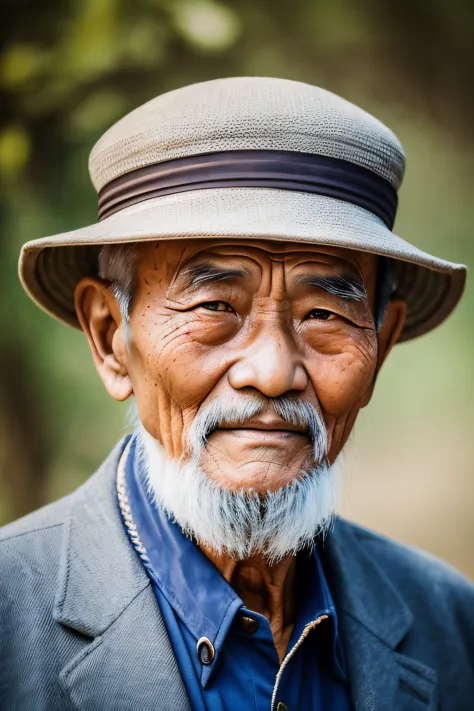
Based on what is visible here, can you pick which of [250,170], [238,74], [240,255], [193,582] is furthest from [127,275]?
[238,74]

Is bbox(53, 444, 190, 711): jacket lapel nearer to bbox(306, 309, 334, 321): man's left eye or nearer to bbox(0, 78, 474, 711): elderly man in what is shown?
bbox(0, 78, 474, 711): elderly man

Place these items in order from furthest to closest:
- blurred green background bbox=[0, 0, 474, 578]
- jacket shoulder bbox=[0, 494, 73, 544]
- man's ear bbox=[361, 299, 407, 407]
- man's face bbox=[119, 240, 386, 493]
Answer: blurred green background bbox=[0, 0, 474, 578]
man's ear bbox=[361, 299, 407, 407]
jacket shoulder bbox=[0, 494, 73, 544]
man's face bbox=[119, 240, 386, 493]

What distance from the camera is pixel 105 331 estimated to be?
233 centimetres

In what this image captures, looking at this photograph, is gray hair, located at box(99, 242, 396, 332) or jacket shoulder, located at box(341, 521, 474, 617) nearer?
gray hair, located at box(99, 242, 396, 332)

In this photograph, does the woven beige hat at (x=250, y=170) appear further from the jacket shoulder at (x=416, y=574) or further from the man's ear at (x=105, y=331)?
the jacket shoulder at (x=416, y=574)

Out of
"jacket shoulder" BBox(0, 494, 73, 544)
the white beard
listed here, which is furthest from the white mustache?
"jacket shoulder" BBox(0, 494, 73, 544)

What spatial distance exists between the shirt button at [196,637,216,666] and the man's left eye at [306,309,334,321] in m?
0.94

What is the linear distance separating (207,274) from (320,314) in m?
0.35

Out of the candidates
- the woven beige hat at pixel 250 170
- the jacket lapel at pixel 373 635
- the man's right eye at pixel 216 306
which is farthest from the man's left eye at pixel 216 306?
the jacket lapel at pixel 373 635

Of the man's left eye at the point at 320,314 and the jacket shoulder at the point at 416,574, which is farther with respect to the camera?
the jacket shoulder at the point at 416,574

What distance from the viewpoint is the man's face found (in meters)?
2.01

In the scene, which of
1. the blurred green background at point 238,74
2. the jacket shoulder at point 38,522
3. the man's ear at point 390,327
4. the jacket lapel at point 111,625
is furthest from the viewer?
the blurred green background at point 238,74

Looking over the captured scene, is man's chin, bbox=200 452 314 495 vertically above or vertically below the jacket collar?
above

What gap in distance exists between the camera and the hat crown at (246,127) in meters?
1.99
